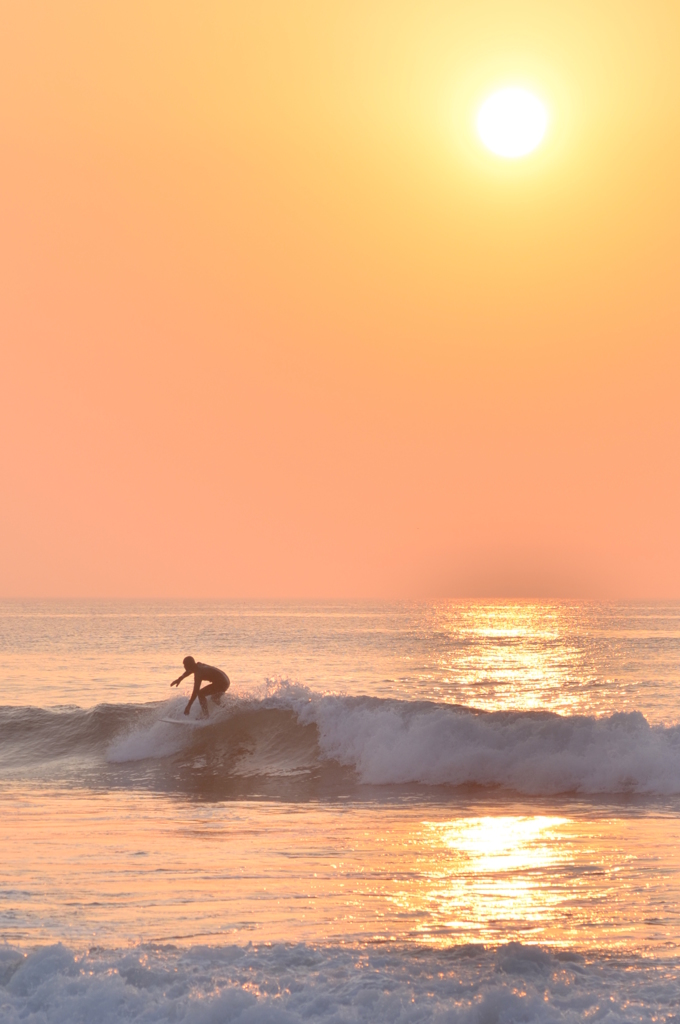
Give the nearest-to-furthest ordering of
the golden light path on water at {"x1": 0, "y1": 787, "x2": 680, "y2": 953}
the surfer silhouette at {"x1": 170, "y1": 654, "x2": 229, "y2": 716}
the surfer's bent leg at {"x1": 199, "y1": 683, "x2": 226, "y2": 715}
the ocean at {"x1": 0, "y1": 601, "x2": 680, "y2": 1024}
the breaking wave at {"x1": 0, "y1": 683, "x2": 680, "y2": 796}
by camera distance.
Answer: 1. the ocean at {"x1": 0, "y1": 601, "x2": 680, "y2": 1024}
2. the golden light path on water at {"x1": 0, "y1": 787, "x2": 680, "y2": 953}
3. the breaking wave at {"x1": 0, "y1": 683, "x2": 680, "y2": 796}
4. the surfer silhouette at {"x1": 170, "y1": 654, "x2": 229, "y2": 716}
5. the surfer's bent leg at {"x1": 199, "y1": 683, "x2": 226, "y2": 715}

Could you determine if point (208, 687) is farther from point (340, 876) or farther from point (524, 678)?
point (524, 678)

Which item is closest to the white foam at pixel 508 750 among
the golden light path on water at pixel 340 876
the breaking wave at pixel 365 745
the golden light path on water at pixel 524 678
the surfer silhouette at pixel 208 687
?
the breaking wave at pixel 365 745

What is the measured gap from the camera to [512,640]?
89875mm

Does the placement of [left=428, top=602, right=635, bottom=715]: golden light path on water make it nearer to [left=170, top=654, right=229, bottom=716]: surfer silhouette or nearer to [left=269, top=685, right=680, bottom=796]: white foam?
[left=269, top=685, right=680, bottom=796]: white foam

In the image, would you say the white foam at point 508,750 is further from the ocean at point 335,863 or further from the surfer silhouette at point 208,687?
the surfer silhouette at point 208,687

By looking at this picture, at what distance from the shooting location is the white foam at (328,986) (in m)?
7.96

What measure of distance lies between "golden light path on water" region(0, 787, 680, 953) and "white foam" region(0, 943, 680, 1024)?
58cm

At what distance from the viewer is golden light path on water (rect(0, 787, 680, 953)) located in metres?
9.78

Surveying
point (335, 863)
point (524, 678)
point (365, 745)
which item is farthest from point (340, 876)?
point (524, 678)

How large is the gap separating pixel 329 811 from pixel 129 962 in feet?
29.5

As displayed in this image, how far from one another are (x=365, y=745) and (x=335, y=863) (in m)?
10.5

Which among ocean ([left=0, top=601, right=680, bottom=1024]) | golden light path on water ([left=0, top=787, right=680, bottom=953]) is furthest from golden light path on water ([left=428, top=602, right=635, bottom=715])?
golden light path on water ([left=0, top=787, right=680, bottom=953])

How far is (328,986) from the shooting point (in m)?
8.36

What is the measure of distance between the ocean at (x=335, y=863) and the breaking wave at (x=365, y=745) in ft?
0.22
